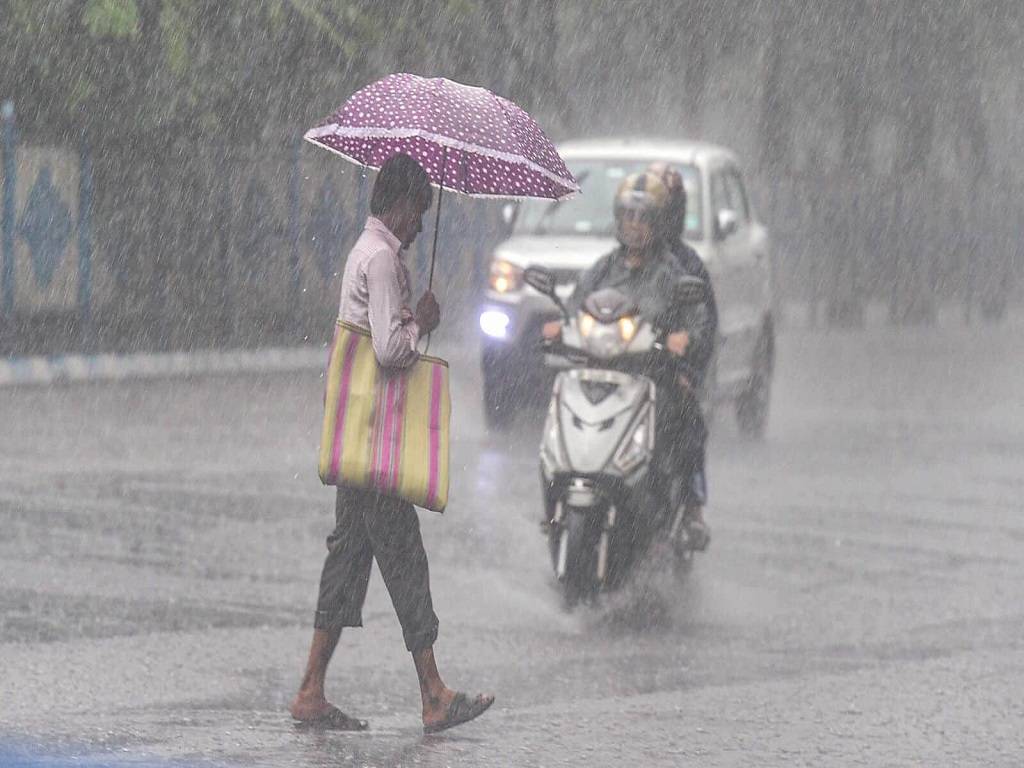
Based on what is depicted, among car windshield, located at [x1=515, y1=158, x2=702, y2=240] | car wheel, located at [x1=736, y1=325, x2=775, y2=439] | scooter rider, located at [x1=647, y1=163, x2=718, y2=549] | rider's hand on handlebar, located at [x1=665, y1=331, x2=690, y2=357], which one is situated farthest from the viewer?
car wheel, located at [x1=736, y1=325, x2=775, y2=439]

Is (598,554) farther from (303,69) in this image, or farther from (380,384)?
(303,69)

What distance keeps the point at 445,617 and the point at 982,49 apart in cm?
3082

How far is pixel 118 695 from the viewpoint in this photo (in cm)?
741

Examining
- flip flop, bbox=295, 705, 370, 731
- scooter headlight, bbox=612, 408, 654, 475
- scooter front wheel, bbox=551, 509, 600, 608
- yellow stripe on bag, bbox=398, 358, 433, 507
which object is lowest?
flip flop, bbox=295, 705, 370, 731

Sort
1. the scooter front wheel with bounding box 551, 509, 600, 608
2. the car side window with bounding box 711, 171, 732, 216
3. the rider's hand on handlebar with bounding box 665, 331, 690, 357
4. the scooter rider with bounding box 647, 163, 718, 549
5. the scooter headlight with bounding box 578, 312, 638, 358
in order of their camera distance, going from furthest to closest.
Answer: the car side window with bounding box 711, 171, 732, 216 < the scooter rider with bounding box 647, 163, 718, 549 < the scooter headlight with bounding box 578, 312, 638, 358 < the rider's hand on handlebar with bounding box 665, 331, 690, 357 < the scooter front wheel with bounding box 551, 509, 600, 608

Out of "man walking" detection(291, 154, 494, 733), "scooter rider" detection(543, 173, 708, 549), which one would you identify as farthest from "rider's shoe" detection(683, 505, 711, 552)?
"man walking" detection(291, 154, 494, 733)

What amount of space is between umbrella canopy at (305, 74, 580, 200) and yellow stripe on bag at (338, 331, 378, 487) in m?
0.63

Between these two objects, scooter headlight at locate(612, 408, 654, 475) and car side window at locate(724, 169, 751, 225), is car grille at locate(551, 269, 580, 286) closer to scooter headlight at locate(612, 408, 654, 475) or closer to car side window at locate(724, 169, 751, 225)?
car side window at locate(724, 169, 751, 225)

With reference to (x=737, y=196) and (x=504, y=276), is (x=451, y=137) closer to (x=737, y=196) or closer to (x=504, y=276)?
(x=504, y=276)

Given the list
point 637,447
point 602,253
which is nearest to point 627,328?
point 637,447

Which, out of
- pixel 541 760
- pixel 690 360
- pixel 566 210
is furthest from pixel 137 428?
pixel 541 760

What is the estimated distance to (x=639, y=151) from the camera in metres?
17.4

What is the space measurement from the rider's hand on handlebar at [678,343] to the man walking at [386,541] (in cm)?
261

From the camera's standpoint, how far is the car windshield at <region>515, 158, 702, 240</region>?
16.9m
